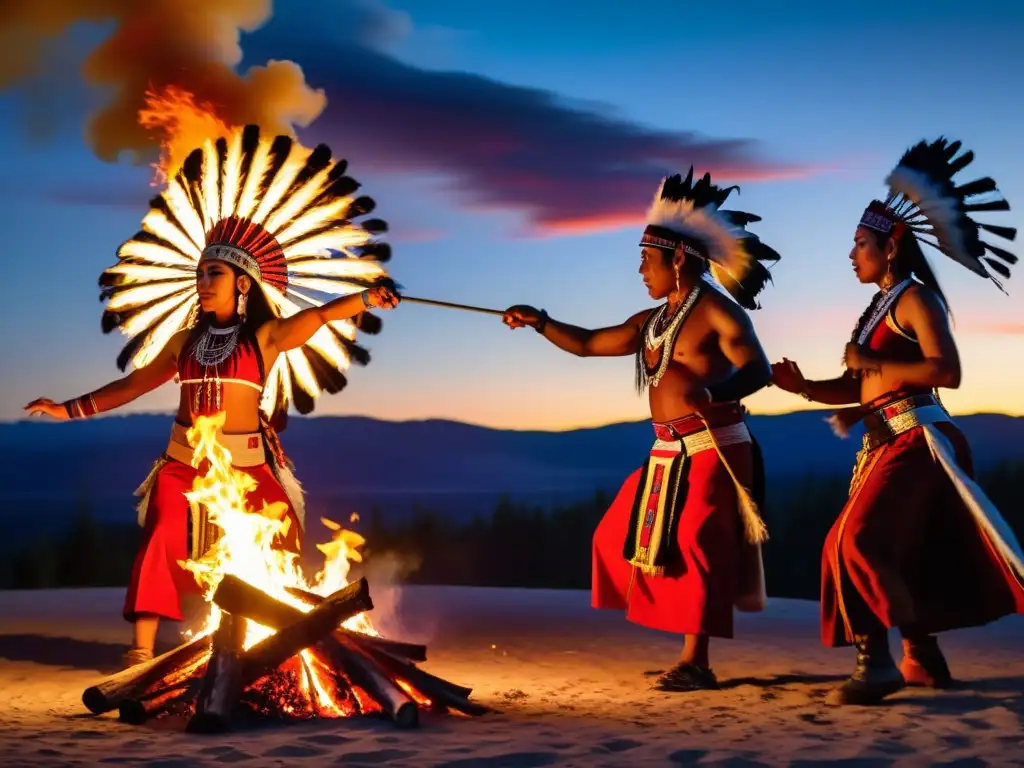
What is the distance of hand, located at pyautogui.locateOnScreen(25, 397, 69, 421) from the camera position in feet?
A: 20.2

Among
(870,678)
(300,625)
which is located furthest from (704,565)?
(300,625)

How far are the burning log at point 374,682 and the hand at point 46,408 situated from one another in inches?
79.9

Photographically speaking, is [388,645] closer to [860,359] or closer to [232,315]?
[232,315]

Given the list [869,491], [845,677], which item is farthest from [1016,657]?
[869,491]

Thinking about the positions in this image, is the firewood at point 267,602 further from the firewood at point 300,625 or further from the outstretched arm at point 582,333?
the outstretched arm at point 582,333

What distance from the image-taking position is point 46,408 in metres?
6.18

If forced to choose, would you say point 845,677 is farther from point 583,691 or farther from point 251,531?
point 251,531

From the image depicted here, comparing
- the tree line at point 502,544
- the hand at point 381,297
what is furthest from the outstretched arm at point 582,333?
the tree line at point 502,544

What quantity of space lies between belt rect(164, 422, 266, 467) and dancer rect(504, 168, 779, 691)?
158cm

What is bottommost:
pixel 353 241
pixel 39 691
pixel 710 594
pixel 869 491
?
pixel 39 691

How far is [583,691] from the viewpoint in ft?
18.6

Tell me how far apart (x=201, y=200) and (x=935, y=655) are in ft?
12.7

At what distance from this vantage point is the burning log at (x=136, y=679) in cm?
481

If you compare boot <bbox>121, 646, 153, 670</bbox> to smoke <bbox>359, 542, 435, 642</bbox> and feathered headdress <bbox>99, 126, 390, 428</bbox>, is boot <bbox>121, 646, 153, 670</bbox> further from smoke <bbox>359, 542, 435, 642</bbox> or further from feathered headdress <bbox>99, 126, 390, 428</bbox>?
smoke <bbox>359, 542, 435, 642</bbox>
